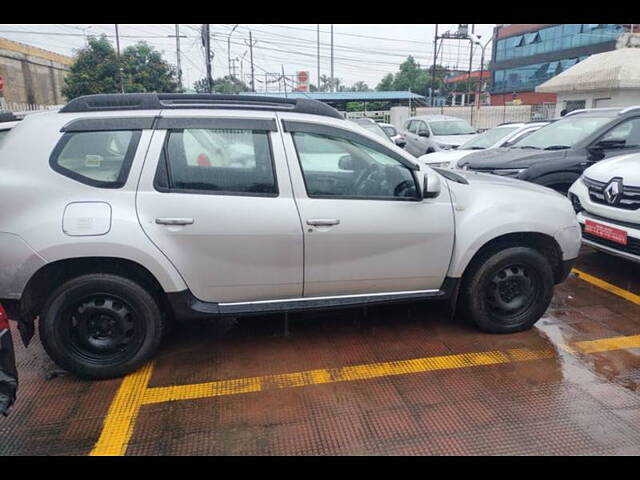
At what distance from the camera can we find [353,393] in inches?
121

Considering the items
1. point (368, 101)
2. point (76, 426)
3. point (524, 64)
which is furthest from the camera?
point (524, 64)

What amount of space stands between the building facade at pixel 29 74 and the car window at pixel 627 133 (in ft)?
94.8

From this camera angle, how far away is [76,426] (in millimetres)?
2750

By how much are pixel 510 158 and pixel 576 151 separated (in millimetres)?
836

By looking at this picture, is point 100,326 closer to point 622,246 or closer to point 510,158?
point 622,246

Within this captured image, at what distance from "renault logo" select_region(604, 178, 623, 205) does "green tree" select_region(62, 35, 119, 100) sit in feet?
93.9

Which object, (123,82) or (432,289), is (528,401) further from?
(123,82)

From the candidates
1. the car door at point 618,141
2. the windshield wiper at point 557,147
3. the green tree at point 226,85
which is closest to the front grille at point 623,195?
the car door at point 618,141

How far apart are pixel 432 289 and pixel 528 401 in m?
1.03

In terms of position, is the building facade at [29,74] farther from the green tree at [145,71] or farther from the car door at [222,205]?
the car door at [222,205]

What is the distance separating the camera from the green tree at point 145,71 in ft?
94.2

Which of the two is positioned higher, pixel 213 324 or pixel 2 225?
pixel 2 225

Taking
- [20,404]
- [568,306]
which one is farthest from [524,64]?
[20,404]

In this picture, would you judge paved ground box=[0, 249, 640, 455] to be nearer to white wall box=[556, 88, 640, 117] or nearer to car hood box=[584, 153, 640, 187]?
car hood box=[584, 153, 640, 187]
